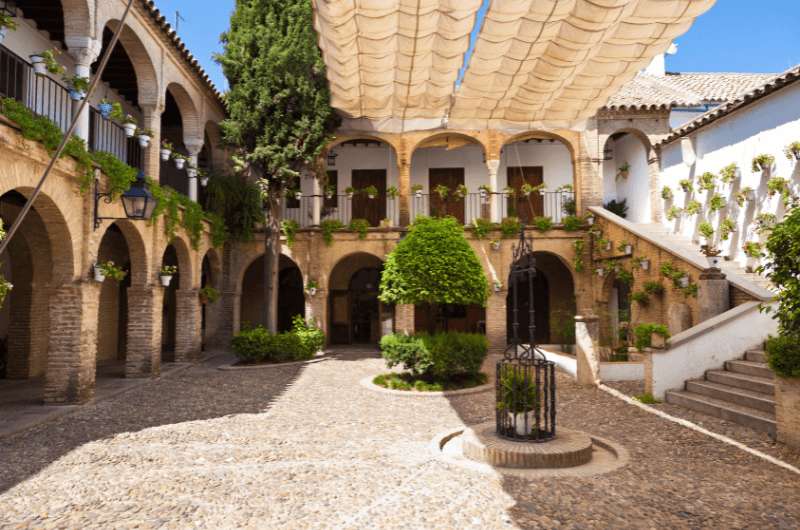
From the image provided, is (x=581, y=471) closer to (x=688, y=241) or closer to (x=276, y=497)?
(x=276, y=497)

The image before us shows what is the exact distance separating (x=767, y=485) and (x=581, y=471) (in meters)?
1.64

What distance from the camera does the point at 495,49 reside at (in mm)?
9195

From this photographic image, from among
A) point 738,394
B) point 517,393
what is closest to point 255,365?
point 517,393

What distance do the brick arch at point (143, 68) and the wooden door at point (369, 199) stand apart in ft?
27.6

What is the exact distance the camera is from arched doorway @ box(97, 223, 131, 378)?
47.7 ft

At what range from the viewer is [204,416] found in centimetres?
823

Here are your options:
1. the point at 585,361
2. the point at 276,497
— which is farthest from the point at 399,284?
the point at 276,497

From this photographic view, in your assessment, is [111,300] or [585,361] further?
[111,300]

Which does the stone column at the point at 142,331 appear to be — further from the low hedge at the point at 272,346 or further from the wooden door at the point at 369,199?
the wooden door at the point at 369,199

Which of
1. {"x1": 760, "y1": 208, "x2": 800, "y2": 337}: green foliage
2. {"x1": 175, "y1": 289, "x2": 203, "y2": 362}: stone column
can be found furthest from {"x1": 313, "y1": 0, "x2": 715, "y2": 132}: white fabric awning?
{"x1": 175, "y1": 289, "x2": 203, "y2": 362}: stone column

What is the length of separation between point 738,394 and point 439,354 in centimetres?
485

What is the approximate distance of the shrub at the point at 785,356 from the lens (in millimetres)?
6055

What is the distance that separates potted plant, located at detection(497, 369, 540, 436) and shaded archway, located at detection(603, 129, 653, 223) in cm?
1216

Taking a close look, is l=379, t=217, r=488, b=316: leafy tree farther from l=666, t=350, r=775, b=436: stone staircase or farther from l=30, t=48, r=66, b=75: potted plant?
l=30, t=48, r=66, b=75: potted plant
